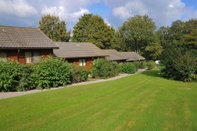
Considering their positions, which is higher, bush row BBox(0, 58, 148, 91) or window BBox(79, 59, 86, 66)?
window BBox(79, 59, 86, 66)

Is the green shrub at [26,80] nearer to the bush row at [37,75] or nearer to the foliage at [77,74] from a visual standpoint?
the bush row at [37,75]

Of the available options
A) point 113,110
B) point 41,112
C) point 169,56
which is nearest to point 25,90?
point 41,112

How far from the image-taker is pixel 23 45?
18625 millimetres

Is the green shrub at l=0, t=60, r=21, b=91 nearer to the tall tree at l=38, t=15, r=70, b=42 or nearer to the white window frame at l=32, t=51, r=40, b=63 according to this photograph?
the white window frame at l=32, t=51, r=40, b=63

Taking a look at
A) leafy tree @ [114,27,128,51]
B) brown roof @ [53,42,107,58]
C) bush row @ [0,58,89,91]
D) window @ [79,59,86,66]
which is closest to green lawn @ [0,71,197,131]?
bush row @ [0,58,89,91]

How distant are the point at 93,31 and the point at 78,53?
69.0ft

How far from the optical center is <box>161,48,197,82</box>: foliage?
2058 cm

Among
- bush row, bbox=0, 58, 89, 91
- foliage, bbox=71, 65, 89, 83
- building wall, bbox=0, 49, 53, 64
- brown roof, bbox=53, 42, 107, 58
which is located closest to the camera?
bush row, bbox=0, 58, 89, 91

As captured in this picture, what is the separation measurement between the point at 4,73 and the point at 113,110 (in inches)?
382

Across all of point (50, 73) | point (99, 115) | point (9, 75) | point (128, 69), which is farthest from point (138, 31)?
point (99, 115)

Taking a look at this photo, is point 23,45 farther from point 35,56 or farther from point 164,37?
point 164,37

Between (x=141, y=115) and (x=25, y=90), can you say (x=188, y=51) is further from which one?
(x=25, y=90)

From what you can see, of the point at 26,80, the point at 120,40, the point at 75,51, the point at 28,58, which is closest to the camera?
the point at 26,80

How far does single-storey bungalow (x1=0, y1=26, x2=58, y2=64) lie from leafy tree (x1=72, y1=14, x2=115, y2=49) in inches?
1000
